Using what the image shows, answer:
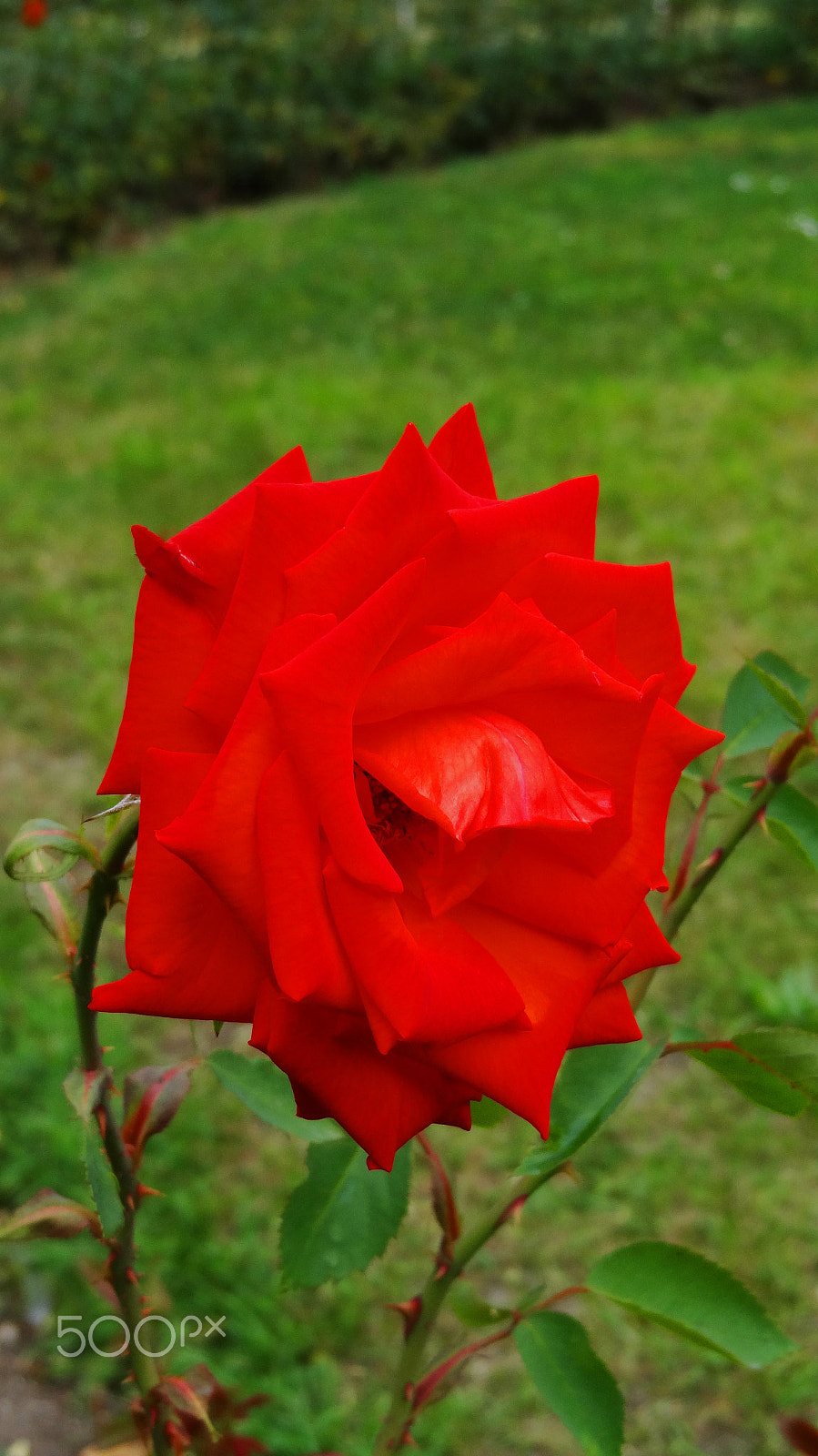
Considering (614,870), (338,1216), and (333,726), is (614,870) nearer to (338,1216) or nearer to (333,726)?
(333,726)

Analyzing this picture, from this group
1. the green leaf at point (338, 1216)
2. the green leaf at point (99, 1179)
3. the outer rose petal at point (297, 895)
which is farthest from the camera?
the green leaf at point (338, 1216)

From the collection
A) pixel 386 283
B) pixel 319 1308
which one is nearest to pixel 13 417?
pixel 386 283

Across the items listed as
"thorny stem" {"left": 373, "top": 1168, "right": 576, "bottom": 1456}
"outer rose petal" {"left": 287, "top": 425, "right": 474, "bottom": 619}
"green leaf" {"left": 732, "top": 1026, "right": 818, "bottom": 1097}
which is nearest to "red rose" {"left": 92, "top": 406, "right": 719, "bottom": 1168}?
"outer rose petal" {"left": 287, "top": 425, "right": 474, "bottom": 619}

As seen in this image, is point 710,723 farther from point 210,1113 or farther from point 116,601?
point 116,601

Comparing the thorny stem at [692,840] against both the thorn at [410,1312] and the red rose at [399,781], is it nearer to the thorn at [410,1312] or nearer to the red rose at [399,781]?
the red rose at [399,781]

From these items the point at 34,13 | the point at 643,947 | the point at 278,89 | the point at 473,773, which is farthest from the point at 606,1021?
the point at 278,89

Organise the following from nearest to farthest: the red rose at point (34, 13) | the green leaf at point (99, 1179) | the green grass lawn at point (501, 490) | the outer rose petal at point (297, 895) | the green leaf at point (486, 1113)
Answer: the outer rose petal at point (297, 895), the green leaf at point (99, 1179), the green leaf at point (486, 1113), the green grass lawn at point (501, 490), the red rose at point (34, 13)

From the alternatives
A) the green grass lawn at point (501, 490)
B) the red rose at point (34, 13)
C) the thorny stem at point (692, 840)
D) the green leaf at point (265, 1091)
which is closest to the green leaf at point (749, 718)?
the thorny stem at point (692, 840)

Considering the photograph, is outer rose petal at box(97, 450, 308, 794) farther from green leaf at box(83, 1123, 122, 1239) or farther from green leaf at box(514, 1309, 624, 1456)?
green leaf at box(514, 1309, 624, 1456)
